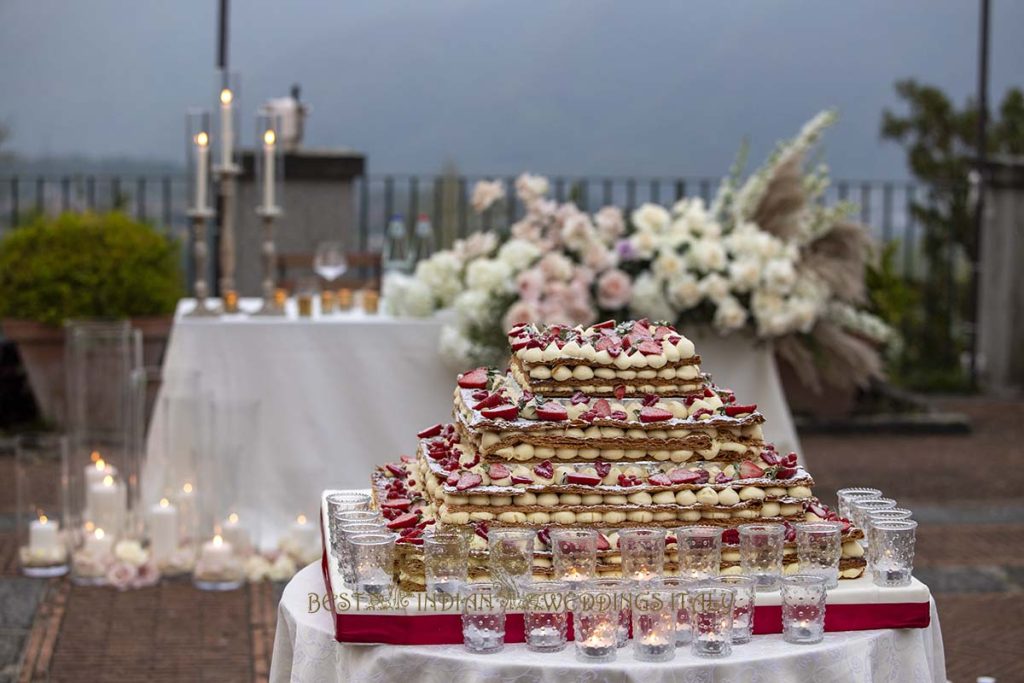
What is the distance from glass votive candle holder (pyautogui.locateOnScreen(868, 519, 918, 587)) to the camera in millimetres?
3195

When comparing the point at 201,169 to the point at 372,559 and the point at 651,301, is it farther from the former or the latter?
the point at 372,559

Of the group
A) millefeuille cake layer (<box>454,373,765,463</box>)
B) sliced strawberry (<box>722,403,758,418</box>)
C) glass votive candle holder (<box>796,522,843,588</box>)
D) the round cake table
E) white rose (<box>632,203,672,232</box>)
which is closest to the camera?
the round cake table

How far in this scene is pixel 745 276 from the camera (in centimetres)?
682

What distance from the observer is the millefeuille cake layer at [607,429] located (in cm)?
322

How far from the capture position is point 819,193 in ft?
24.8

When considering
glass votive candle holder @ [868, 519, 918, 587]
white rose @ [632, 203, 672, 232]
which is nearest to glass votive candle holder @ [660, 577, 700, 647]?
glass votive candle holder @ [868, 519, 918, 587]

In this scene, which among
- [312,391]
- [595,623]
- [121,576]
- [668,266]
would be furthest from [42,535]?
[595,623]

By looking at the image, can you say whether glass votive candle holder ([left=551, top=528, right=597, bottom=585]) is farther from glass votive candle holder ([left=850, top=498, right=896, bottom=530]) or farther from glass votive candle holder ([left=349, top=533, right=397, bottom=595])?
glass votive candle holder ([left=850, top=498, right=896, bottom=530])

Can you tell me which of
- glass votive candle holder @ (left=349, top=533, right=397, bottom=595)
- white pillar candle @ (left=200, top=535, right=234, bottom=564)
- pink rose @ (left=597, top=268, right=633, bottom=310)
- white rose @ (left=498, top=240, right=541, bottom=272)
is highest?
white rose @ (left=498, top=240, right=541, bottom=272)

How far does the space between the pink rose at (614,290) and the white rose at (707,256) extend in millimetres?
329

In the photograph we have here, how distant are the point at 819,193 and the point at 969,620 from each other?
241cm

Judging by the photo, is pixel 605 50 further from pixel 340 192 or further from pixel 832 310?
pixel 832 310

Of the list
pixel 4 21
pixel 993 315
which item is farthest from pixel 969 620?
pixel 4 21

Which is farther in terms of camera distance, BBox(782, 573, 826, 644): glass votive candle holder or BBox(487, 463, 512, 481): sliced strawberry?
BBox(487, 463, 512, 481): sliced strawberry
